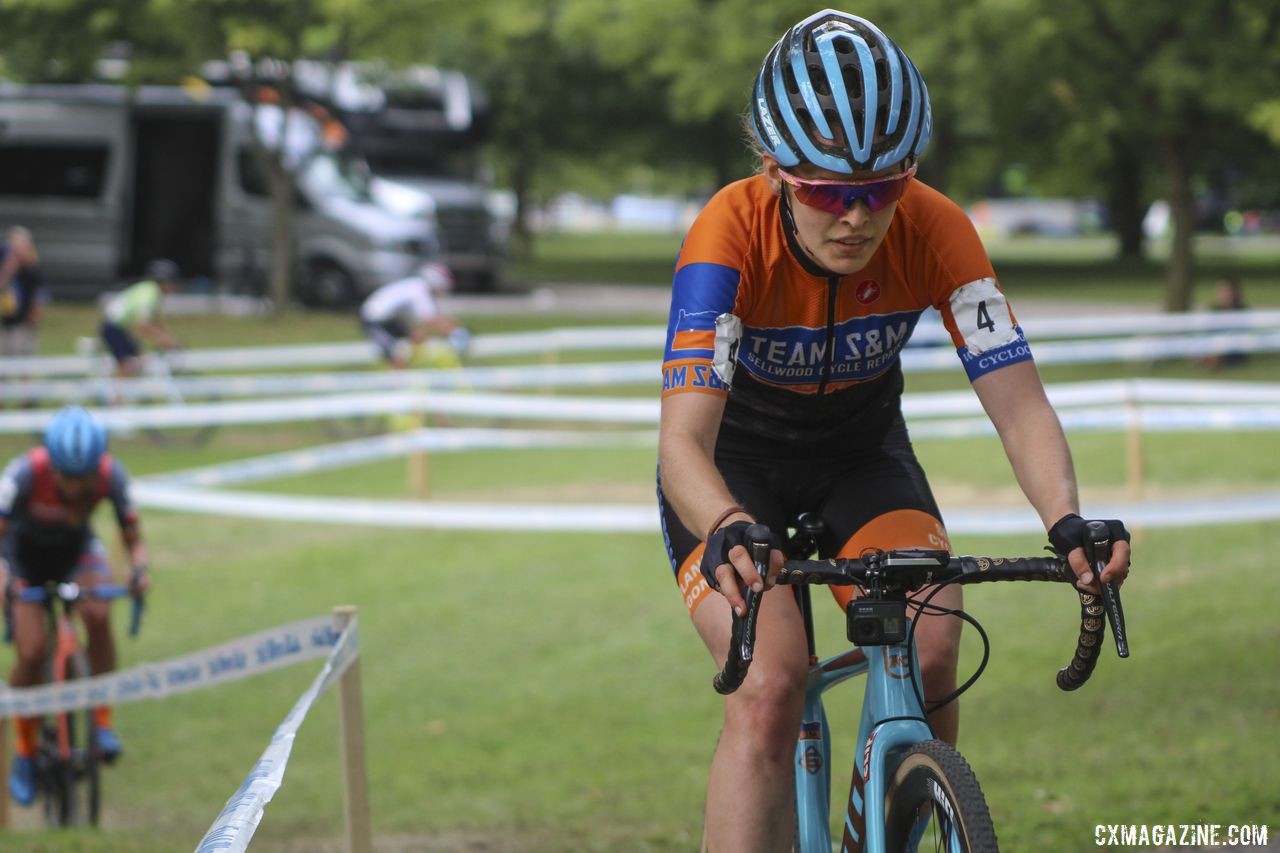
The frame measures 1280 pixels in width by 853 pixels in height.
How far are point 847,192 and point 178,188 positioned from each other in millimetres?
31960

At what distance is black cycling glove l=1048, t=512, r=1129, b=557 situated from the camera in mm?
3223

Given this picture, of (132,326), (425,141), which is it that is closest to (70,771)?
(132,326)

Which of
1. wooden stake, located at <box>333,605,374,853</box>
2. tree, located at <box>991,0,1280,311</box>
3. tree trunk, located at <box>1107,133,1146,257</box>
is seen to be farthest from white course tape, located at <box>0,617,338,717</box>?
tree trunk, located at <box>1107,133,1146,257</box>

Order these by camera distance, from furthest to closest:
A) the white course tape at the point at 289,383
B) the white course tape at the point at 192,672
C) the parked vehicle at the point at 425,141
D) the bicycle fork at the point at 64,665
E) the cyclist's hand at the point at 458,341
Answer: the parked vehicle at the point at 425,141 → the cyclist's hand at the point at 458,341 → the white course tape at the point at 289,383 → the bicycle fork at the point at 64,665 → the white course tape at the point at 192,672

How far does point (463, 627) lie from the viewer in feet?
35.4

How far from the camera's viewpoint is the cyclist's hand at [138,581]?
795cm

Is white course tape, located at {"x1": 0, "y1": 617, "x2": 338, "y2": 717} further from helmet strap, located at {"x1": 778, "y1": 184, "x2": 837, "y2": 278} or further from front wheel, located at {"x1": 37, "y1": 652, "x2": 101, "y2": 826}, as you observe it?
helmet strap, located at {"x1": 778, "y1": 184, "x2": 837, "y2": 278}

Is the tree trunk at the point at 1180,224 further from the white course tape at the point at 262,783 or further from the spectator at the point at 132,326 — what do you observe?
the white course tape at the point at 262,783

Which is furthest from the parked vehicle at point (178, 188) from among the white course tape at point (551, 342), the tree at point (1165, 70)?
the tree at point (1165, 70)

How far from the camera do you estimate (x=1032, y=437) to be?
3646 millimetres

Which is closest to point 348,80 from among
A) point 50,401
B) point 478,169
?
point 478,169

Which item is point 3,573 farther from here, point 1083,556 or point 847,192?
point 1083,556

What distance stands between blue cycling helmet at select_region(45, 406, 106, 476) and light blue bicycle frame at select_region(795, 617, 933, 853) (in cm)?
486

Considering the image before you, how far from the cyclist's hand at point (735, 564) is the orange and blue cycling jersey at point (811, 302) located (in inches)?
20.2
